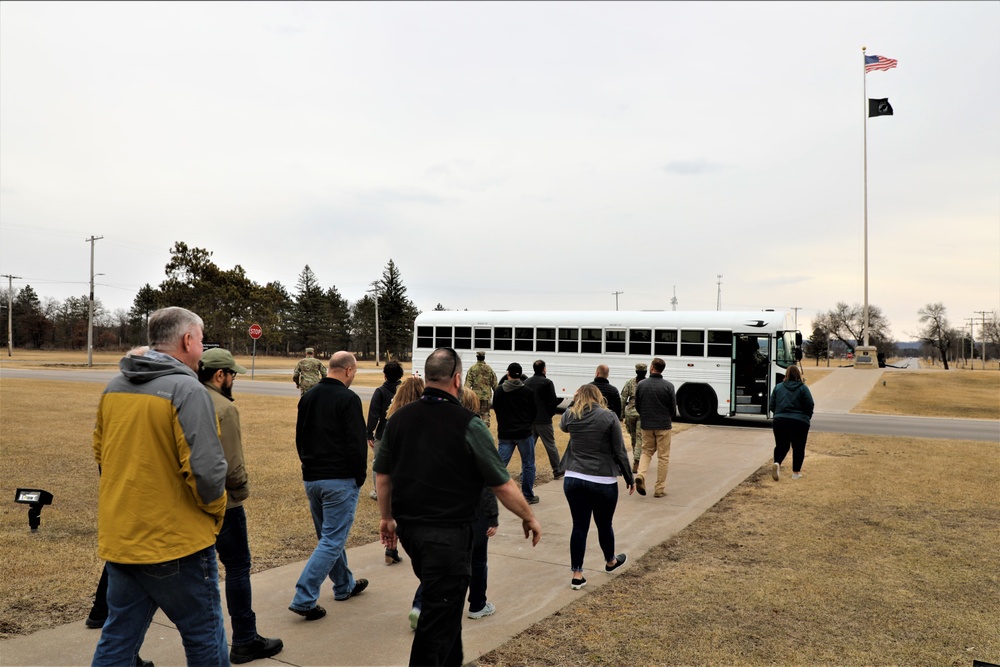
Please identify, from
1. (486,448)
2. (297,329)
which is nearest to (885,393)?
Answer: (486,448)

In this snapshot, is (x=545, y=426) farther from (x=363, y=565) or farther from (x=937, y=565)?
(x=937, y=565)

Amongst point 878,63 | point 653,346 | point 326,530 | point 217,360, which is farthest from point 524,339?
point 878,63

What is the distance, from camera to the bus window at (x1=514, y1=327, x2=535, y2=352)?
21.8m

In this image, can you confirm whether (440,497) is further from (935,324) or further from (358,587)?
(935,324)

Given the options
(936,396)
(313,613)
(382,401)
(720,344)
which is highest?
(720,344)

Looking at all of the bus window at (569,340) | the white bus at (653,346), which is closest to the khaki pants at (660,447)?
the white bus at (653,346)

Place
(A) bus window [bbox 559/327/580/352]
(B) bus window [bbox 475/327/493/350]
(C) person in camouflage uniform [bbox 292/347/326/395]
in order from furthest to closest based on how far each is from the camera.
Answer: (B) bus window [bbox 475/327/493/350], (A) bus window [bbox 559/327/580/352], (C) person in camouflage uniform [bbox 292/347/326/395]

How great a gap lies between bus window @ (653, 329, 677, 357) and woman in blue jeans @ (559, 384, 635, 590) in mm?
13826

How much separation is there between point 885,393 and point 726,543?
28.5 m

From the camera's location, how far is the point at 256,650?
439cm

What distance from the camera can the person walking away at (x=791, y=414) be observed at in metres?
10.5

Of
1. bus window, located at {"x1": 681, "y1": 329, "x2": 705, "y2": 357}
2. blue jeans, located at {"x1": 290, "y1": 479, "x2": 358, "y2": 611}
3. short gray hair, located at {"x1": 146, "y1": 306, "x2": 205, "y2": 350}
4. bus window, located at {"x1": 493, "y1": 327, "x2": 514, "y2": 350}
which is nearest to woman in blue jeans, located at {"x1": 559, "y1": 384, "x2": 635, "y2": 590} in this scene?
blue jeans, located at {"x1": 290, "y1": 479, "x2": 358, "y2": 611}

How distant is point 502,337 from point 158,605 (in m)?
19.2

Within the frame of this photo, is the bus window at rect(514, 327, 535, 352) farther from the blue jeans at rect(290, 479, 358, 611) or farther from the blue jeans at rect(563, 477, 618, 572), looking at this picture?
the blue jeans at rect(290, 479, 358, 611)
